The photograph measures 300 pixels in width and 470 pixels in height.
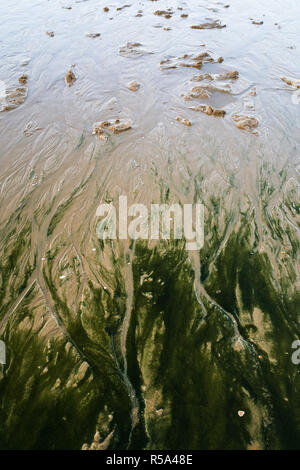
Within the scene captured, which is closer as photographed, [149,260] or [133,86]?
[149,260]

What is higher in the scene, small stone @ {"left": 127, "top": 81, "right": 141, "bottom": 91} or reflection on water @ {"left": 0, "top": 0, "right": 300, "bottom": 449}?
small stone @ {"left": 127, "top": 81, "right": 141, "bottom": 91}

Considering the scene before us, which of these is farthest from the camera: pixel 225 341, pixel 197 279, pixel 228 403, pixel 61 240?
pixel 61 240

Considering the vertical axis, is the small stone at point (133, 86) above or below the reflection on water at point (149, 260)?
above

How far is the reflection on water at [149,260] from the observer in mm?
2287

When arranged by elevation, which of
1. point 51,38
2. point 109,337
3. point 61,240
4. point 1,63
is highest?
point 51,38

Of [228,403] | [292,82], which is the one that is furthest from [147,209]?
[292,82]

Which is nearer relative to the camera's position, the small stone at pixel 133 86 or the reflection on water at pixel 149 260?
the reflection on water at pixel 149 260

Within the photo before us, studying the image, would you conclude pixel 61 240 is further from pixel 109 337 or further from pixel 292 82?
pixel 292 82

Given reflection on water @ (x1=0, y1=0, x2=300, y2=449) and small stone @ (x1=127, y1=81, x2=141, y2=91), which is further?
small stone @ (x1=127, y1=81, x2=141, y2=91)

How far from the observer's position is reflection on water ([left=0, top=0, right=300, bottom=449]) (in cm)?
229

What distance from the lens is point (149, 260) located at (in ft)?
11.3

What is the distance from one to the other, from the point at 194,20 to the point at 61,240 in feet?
36.3

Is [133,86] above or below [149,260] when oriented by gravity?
above

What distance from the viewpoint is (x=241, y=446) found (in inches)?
83.6
